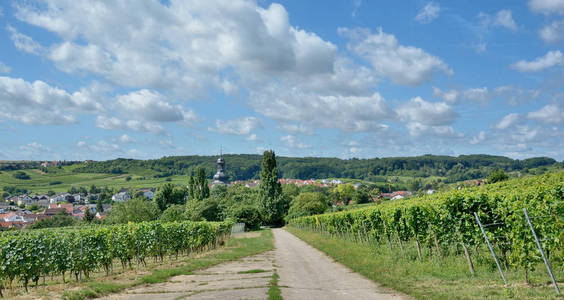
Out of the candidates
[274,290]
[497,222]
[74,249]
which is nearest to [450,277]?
[497,222]

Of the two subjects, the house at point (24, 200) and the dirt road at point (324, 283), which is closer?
the dirt road at point (324, 283)

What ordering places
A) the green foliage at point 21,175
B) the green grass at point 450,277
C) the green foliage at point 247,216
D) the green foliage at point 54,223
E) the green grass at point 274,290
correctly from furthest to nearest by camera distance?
the green foliage at point 21,175
the green foliage at point 54,223
the green foliage at point 247,216
the green grass at point 274,290
the green grass at point 450,277

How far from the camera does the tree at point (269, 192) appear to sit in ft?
227

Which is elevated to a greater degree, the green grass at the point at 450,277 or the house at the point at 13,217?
the green grass at the point at 450,277

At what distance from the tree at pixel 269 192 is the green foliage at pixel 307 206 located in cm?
809

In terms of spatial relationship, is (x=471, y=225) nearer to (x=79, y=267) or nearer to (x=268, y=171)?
(x=79, y=267)

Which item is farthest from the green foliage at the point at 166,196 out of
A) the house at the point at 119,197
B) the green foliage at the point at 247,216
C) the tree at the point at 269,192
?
the house at the point at 119,197

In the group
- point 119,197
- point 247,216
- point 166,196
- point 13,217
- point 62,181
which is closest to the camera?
point 247,216

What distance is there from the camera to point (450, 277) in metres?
11.2

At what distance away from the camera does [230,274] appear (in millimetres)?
14312

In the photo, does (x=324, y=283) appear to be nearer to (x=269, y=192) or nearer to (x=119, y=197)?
(x=269, y=192)

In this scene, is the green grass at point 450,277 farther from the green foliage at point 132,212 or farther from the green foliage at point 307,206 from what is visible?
the green foliage at point 307,206

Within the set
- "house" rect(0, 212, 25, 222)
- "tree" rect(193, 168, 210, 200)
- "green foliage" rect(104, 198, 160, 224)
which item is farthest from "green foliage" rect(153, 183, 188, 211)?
"house" rect(0, 212, 25, 222)

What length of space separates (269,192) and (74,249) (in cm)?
5583
